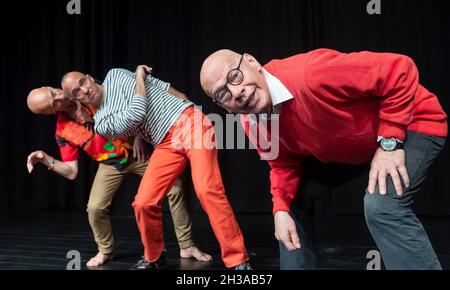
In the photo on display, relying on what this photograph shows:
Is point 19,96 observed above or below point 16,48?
below

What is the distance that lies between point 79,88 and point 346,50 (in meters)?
2.53

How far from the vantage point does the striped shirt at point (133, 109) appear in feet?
7.15

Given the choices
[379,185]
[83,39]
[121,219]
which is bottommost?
[121,219]

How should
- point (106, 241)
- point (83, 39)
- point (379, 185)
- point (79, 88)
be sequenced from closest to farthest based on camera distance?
point (379, 185) < point (79, 88) < point (106, 241) < point (83, 39)

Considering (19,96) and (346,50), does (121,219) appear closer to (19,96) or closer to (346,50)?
(19,96)

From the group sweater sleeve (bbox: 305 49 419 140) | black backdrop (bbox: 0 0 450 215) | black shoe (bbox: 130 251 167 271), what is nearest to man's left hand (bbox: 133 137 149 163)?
black shoe (bbox: 130 251 167 271)

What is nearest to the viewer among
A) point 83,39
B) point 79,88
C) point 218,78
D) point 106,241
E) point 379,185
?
point 379,185

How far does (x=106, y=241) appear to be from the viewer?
2.69m

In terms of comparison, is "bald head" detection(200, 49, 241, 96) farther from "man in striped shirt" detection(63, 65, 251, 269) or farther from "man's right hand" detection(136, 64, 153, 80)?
"man's right hand" detection(136, 64, 153, 80)

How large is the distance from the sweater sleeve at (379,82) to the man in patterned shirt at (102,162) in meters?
1.54

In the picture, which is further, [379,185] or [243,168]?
[243,168]

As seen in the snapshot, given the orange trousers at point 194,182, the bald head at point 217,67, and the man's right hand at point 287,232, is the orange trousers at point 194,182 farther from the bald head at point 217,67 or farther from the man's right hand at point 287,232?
the bald head at point 217,67

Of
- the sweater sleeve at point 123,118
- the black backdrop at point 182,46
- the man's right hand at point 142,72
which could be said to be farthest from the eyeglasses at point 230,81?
Result: the black backdrop at point 182,46
